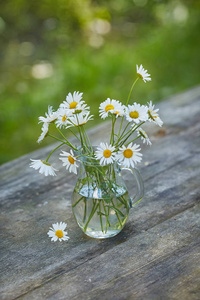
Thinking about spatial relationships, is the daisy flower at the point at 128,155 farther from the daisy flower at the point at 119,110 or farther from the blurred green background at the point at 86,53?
the blurred green background at the point at 86,53

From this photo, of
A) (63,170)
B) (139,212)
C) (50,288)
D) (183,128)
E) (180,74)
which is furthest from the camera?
(180,74)

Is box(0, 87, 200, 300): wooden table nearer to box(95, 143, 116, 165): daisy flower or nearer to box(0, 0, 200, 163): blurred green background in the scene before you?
box(95, 143, 116, 165): daisy flower

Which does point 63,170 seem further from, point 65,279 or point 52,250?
point 65,279

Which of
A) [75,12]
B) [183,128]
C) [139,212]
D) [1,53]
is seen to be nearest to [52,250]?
[139,212]

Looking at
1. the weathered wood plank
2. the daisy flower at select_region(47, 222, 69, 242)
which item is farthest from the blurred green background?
the weathered wood plank

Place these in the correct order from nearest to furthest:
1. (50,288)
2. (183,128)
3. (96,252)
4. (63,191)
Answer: (50,288)
(96,252)
(63,191)
(183,128)

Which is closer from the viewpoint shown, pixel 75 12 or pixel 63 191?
pixel 63 191

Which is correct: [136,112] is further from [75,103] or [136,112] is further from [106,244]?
[106,244]

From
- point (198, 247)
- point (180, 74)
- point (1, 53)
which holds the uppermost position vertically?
point (1, 53)
